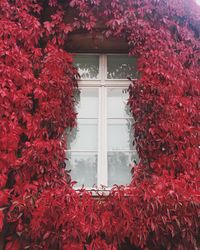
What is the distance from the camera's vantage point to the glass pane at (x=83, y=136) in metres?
4.22

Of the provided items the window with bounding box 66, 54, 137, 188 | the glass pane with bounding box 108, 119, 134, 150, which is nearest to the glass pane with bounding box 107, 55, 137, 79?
the window with bounding box 66, 54, 137, 188

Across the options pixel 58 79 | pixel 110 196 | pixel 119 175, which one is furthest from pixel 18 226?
pixel 58 79

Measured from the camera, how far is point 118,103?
4449mm

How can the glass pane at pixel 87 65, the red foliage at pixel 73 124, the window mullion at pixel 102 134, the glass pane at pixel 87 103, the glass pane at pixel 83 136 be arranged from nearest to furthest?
the red foliage at pixel 73 124 → the window mullion at pixel 102 134 → the glass pane at pixel 83 136 → the glass pane at pixel 87 103 → the glass pane at pixel 87 65

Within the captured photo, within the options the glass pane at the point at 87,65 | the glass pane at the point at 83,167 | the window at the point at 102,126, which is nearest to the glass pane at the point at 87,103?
the window at the point at 102,126

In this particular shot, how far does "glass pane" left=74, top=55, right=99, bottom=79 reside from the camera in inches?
181

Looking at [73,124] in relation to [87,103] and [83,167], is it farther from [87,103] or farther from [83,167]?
[83,167]

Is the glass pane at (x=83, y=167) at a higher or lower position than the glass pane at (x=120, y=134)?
lower

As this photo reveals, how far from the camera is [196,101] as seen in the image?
13.7ft

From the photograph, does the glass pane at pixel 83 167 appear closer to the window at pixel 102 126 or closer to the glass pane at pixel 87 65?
the window at pixel 102 126

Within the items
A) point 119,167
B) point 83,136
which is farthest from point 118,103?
point 119,167

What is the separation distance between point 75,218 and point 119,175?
97 centimetres

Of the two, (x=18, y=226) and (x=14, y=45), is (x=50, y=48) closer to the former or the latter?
(x=14, y=45)

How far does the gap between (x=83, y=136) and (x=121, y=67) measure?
112 centimetres
